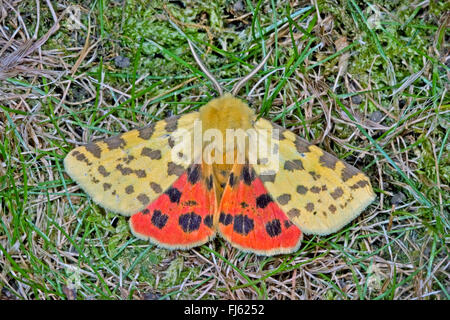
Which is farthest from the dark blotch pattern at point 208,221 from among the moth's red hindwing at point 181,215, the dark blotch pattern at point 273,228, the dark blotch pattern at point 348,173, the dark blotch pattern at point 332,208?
the dark blotch pattern at point 348,173

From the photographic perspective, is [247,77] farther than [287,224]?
Yes

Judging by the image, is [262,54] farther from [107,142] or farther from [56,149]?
[56,149]

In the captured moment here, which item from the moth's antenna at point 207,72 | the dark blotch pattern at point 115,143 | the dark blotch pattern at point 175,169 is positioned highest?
the moth's antenna at point 207,72

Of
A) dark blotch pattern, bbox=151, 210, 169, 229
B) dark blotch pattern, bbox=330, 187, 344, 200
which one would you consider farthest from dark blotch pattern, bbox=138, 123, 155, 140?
dark blotch pattern, bbox=330, 187, 344, 200

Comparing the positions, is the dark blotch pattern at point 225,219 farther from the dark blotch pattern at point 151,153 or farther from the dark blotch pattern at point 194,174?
the dark blotch pattern at point 151,153

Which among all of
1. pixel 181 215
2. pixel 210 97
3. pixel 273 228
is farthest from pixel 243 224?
pixel 210 97

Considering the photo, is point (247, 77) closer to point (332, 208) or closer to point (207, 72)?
point (207, 72)
